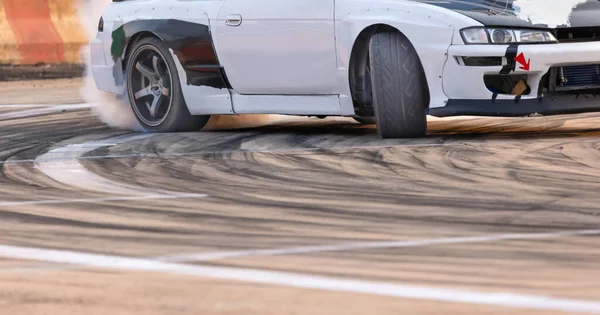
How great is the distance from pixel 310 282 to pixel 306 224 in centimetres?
140

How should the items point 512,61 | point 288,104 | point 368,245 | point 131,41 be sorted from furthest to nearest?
point 131,41
point 288,104
point 512,61
point 368,245

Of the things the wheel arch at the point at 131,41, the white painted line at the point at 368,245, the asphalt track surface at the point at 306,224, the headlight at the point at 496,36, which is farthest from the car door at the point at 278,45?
the white painted line at the point at 368,245

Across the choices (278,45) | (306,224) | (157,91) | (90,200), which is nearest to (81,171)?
(90,200)

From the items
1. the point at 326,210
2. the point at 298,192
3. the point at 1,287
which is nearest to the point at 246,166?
the point at 298,192

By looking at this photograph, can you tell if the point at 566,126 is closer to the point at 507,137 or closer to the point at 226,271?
the point at 507,137

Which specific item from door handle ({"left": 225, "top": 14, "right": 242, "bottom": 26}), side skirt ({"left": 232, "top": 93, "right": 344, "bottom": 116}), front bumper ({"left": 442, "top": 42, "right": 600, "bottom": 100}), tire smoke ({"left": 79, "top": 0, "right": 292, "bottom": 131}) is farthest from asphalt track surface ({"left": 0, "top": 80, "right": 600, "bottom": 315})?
tire smoke ({"left": 79, "top": 0, "right": 292, "bottom": 131})

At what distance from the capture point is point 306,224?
21.0 feet

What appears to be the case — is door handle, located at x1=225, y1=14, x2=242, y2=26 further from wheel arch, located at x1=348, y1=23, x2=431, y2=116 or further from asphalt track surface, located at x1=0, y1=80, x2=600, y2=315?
wheel arch, located at x1=348, y1=23, x2=431, y2=116

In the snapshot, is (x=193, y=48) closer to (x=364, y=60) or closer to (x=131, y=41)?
(x=131, y=41)

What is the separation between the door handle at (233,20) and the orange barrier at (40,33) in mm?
10103

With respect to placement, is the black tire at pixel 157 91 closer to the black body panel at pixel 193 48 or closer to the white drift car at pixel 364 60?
the white drift car at pixel 364 60

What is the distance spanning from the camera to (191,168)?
29.2 feet

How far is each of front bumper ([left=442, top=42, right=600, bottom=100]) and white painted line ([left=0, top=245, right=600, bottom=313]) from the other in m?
4.20

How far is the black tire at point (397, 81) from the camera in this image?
9.76 m
